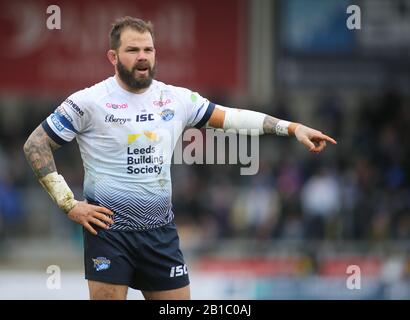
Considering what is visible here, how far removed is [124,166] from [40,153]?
23.5 inches

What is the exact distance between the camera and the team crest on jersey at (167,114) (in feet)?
25.1

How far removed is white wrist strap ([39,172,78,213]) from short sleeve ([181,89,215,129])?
1.06 metres

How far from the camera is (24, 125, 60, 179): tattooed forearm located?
748 centimetres

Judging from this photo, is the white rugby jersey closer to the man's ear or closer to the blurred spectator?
the man's ear

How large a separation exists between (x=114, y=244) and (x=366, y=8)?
41.3 feet

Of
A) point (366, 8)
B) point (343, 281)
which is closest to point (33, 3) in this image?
point (366, 8)

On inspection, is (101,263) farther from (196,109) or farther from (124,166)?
(196,109)

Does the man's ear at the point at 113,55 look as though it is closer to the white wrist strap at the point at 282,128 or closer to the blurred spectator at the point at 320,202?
the white wrist strap at the point at 282,128

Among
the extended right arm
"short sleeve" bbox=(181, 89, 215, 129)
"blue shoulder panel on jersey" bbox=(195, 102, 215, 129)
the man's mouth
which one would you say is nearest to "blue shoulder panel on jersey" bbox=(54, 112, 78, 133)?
the extended right arm

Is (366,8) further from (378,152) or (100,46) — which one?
(100,46)

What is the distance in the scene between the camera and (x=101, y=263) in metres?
7.47

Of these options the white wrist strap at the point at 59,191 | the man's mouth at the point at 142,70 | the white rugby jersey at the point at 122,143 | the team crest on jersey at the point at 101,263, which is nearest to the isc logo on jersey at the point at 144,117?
the white rugby jersey at the point at 122,143

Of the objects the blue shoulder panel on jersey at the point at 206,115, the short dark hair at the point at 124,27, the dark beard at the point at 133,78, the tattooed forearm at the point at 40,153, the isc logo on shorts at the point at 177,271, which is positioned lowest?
the isc logo on shorts at the point at 177,271

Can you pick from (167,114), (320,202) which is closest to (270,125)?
(167,114)
